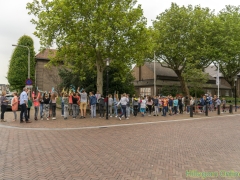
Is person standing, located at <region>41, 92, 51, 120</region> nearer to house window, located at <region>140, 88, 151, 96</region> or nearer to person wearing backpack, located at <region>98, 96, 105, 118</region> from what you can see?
person wearing backpack, located at <region>98, 96, 105, 118</region>

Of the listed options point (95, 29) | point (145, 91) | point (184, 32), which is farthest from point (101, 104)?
point (145, 91)

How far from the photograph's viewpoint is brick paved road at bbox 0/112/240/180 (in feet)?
17.0

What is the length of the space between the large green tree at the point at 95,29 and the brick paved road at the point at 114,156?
9.43m

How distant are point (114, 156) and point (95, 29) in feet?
39.4

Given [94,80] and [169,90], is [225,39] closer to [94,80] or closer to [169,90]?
[169,90]

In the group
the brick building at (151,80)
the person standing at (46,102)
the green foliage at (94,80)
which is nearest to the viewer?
the person standing at (46,102)

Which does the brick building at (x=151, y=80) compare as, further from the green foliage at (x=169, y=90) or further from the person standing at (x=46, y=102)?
the person standing at (x=46, y=102)

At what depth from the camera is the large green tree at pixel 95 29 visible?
16.7 metres

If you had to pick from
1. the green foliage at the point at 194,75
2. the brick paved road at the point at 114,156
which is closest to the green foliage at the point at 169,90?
the green foliage at the point at 194,75

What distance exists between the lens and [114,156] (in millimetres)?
6570

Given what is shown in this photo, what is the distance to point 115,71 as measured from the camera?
2242 cm

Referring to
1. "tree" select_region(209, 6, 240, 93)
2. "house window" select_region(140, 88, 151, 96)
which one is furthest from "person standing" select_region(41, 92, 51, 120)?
"house window" select_region(140, 88, 151, 96)

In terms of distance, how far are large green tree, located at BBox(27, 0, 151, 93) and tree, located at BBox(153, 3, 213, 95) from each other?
14.0m

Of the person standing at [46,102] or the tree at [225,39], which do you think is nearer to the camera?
the person standing at [46,102]
